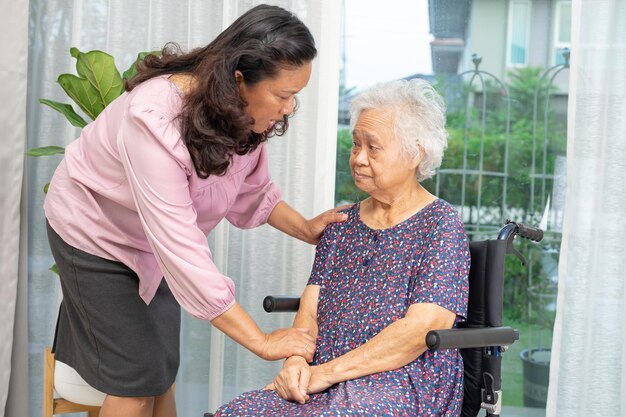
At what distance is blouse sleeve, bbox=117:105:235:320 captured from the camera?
5.83 feet

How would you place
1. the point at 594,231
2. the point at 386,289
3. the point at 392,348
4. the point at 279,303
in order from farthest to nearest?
the point at 594,231 → the point at 279,303 → the point at 386,289 → the point at 392,348

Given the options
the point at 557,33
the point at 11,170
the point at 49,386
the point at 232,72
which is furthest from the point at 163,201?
the point at 557,33

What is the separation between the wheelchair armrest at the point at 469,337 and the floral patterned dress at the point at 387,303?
4.4 inches

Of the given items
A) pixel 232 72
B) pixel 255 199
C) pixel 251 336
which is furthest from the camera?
pixel 255 199

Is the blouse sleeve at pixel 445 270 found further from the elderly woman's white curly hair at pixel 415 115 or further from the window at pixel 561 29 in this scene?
the window at pixel 561 29

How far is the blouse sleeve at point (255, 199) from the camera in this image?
7.63 feet

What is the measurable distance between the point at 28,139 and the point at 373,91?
1.53 metres

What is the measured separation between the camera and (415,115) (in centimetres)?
213

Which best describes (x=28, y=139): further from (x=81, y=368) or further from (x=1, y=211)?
(x=81, y=368)

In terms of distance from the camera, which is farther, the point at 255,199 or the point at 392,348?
the point at 255,199

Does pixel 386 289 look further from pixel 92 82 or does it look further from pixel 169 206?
pixel 92 82

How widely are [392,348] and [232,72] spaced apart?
29.9 inches

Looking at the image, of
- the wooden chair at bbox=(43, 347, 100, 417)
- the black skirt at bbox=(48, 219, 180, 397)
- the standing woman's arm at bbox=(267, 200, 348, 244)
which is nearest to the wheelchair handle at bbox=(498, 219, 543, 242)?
the standing woman's arm at bbox=(267, 200, 348, 244)

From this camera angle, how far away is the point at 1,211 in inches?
113
